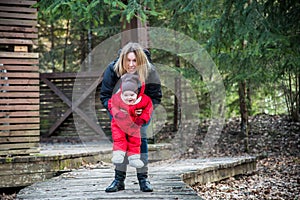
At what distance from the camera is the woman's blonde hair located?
418cm

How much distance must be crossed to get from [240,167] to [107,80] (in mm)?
4804

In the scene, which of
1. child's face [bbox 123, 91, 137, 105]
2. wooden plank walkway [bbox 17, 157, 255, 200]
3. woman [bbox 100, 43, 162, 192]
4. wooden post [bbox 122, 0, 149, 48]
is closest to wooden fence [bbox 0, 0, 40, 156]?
wooden plank walkway [bbox 17, 157, 255, 200]

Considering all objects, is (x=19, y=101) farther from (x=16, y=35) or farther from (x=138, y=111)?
(x=138, y=111)

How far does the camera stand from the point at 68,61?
15.4 meters

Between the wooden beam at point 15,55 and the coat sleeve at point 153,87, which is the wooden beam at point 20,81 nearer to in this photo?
the wooden beam at point 15,55

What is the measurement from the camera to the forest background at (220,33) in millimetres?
5762

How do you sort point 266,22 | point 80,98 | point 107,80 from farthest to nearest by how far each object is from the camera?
point 80,98 → point 266,22 → point 107,80

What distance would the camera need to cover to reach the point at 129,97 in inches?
157

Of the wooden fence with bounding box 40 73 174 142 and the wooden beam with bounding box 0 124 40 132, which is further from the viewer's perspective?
the wooden fence with bounding box 40 73 174 142

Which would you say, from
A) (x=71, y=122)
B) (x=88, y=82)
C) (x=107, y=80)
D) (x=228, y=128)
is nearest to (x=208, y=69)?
(x=228, y=128)

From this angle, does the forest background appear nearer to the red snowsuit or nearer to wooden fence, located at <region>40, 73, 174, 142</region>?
wooden fence, located at <region>40, 73, 174, 142</region>

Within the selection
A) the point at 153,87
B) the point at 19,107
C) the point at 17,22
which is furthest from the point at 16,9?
the point at 153,87

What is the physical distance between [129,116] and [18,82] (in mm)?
3718

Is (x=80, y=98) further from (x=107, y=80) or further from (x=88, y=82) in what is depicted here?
(x=107, y=80)
